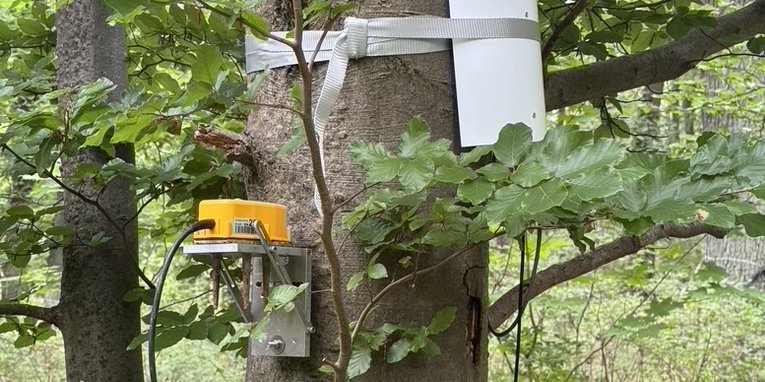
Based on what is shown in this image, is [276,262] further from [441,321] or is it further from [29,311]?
[29,311]

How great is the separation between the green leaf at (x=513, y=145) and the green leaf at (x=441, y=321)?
0.33m

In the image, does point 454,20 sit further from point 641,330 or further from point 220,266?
point 641,330

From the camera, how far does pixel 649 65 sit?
168 centimetres

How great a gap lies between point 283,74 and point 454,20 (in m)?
0.30

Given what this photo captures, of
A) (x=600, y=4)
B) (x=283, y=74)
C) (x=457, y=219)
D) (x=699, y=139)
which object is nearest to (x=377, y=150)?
(x=457, y=219)

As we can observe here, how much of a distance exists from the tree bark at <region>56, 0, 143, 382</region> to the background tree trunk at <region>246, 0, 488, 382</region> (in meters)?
0.73

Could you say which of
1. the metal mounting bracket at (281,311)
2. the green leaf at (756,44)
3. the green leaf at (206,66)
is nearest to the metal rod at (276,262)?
the metal mounting bracket at (281,311)

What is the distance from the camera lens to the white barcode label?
108cm

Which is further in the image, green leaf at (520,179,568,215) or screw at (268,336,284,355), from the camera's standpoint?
screw at (268,336,284,355)

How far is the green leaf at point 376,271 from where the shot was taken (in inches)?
42.2

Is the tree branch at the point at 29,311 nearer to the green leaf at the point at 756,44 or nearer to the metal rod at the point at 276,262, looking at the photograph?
the metal rod at the point at 276,262

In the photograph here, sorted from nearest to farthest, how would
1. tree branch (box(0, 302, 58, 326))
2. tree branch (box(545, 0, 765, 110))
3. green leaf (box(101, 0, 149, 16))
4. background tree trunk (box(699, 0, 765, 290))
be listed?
green leaf (box(101, 0, 149, 16)), tree branch (box(545, 0, 765, 110)), tree branch (box(0, 302, 58, 326)), background tree trunk (box(699, 0, 765, 290))

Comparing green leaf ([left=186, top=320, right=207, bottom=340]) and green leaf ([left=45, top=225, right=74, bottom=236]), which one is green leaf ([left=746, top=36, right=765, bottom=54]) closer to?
green leaf ([left=186, top=320, right=207, bottom=340])

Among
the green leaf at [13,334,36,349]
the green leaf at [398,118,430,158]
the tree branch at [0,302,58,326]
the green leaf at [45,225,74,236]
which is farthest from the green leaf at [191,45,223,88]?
the green leaf at [13,334,36,349]
